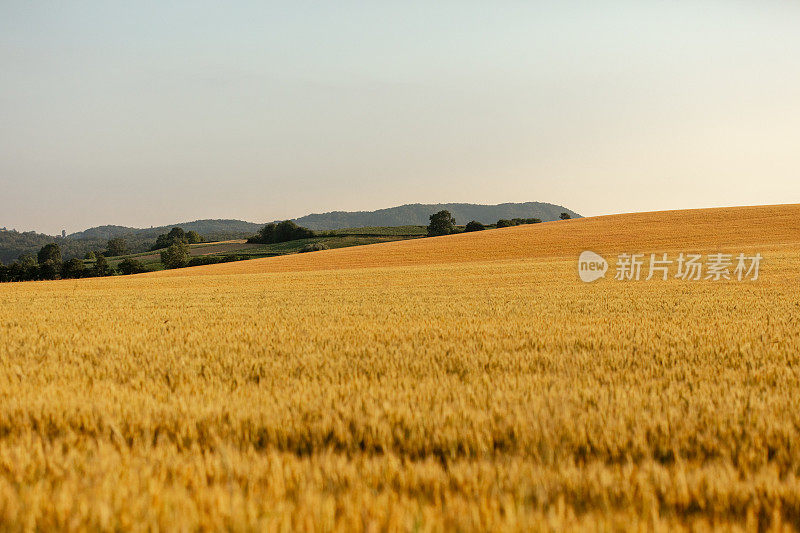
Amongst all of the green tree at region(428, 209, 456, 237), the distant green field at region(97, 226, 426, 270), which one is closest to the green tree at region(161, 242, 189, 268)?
the distant green field at region(97, 226, 426, 270)

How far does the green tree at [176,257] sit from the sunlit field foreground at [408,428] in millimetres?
76029

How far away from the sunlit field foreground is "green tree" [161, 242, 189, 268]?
7603 centimetres

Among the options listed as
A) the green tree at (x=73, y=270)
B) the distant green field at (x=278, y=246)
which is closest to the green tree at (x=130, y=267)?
the distant green field at (x=278, y=246)

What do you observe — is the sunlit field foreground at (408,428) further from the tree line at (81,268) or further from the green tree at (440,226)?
the green tree at (440,226)

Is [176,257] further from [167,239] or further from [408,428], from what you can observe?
[408,428]

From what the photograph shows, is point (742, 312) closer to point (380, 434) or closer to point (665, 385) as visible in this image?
point (665, 385)

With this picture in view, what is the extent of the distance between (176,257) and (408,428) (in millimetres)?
83327

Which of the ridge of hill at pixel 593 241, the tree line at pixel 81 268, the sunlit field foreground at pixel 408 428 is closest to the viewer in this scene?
the sunlit field foreground at pixel 408 428

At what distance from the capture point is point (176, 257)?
258 feet

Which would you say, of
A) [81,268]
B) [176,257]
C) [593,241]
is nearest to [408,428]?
[593,241]

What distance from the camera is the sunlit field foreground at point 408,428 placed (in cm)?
217

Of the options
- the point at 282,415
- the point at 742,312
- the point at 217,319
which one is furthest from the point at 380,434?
the point at 742,312

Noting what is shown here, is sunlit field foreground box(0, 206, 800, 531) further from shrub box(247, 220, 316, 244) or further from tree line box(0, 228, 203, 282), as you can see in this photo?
shrub box(247, 220, 316, 244)

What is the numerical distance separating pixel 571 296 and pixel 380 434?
12720 millimetres
